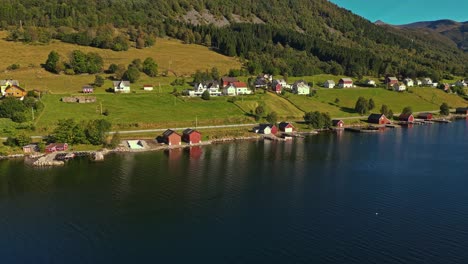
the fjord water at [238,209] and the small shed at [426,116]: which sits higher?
the small shed at [426,116]

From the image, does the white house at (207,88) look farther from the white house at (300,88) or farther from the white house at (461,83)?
the white house at (461,83)

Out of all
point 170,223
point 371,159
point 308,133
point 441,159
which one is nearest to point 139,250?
point 170,223

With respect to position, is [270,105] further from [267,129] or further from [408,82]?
[408,82]

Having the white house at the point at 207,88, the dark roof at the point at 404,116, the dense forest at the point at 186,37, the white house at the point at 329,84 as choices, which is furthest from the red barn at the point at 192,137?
the white house at the point at 329,84

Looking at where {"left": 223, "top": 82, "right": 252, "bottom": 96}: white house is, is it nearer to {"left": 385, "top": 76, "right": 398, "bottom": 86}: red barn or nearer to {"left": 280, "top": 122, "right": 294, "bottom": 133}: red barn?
{"left": 280, "top": 122, "right": 294, "bottom": 133}: red barn

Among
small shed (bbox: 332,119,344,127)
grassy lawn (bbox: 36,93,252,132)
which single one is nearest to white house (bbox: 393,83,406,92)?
small shed (bbox: 332,119,344,127)

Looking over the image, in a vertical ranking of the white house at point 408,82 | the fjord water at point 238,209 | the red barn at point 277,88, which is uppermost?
the white house at point 408,82
